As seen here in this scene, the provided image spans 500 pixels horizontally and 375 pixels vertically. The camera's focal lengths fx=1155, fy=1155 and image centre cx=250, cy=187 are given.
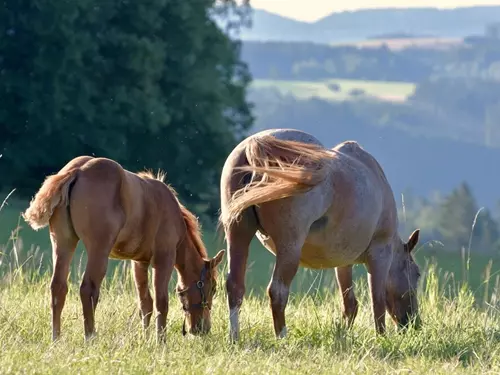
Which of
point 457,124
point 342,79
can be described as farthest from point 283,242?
point 342,79

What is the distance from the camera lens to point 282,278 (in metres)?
8.28

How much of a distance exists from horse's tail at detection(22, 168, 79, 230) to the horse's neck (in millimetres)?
1481

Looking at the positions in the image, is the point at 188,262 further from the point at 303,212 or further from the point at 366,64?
the point at 366,64

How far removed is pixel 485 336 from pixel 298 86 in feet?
454

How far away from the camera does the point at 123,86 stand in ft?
108

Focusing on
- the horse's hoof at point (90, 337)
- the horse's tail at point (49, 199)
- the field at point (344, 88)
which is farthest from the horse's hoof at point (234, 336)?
the field at point (344, 88)

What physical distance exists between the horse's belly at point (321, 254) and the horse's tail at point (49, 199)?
160 centimetres

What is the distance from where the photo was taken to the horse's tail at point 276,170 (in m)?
7.98

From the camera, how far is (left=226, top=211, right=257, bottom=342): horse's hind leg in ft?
27.1

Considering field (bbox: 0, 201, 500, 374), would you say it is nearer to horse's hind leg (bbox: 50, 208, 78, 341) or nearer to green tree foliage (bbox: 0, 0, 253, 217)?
horse's hind leg (bbox: 50, 208, 78, 341)

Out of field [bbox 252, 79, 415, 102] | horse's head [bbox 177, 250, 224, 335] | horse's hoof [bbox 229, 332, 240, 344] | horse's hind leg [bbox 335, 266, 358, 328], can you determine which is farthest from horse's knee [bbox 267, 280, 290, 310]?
field [bbox 252, 79, 415, 102]

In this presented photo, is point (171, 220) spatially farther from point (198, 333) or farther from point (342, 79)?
point (342, 79)

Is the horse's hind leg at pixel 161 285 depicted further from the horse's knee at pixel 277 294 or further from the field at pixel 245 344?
the horse's knee at pixel 277 294

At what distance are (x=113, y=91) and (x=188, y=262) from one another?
24.2 meters
